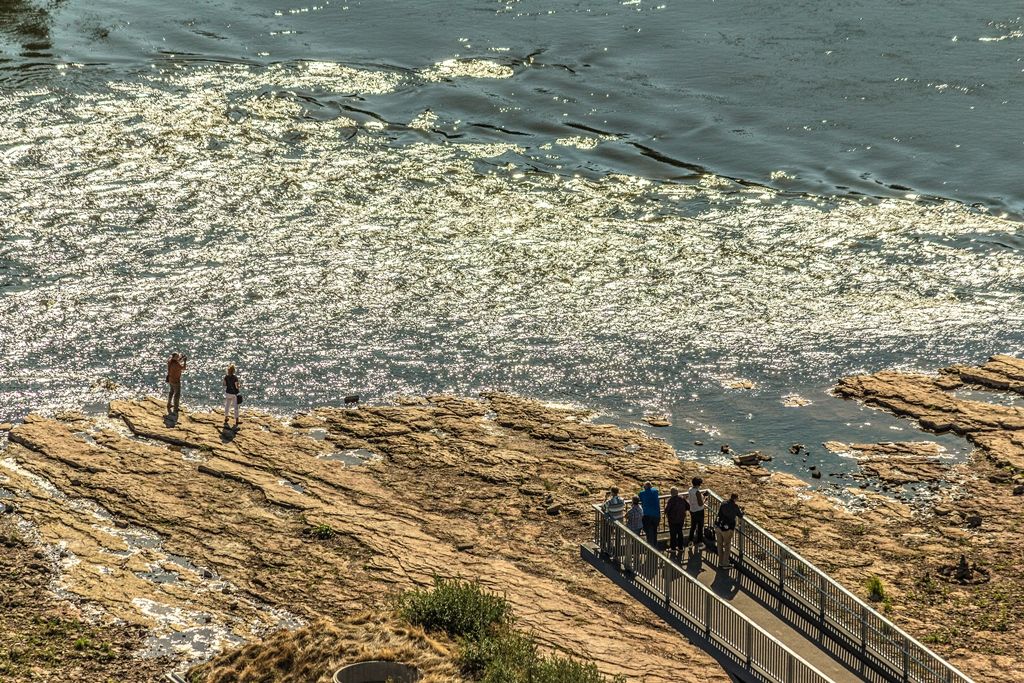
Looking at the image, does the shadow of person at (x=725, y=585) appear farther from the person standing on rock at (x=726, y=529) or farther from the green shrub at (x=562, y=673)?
the green shrub at (x=562, y=673)

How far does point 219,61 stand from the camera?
74188 millimetres

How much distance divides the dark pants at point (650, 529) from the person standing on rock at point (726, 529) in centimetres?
Answer: 126

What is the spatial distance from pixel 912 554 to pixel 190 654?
1638cm

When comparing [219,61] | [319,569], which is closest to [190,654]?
[319,569]

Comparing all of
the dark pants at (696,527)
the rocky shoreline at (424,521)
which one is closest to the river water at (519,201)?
the rocky shoreline at (424,521)

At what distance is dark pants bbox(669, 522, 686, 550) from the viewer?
28.3 metres

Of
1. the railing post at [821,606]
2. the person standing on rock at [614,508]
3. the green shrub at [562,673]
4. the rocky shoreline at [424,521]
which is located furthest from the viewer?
the rocky shoreline at [424,521]

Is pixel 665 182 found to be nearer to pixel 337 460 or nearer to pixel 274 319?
pixel 274 319

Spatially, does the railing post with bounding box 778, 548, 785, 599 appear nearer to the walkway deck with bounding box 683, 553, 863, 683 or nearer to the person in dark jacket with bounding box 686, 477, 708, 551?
the walkway deck with bounding box 683, 553, 863, 683

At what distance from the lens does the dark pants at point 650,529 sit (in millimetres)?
28266

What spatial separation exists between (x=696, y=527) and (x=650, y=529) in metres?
1.01

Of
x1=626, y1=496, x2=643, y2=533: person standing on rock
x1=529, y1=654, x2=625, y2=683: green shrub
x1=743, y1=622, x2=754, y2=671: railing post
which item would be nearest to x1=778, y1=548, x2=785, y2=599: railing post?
x1=743, y1=622, x2=754, y2=671: railing post

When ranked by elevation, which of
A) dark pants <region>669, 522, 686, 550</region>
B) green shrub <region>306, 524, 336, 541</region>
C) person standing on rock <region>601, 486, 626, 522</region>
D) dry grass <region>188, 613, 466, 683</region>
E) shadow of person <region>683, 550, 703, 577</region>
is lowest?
green shrub <region>306, 524, 336, 541</region>

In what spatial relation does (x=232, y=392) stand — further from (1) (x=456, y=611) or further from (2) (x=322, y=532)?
(1) (x=456, y=611)
